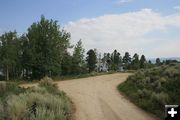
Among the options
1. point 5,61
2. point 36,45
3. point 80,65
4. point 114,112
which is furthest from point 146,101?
point 80,65

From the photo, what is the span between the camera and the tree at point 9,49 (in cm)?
5028

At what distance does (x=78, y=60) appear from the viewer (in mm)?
65562

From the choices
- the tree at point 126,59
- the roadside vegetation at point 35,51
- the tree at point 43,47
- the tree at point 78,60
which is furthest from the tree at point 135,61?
the tree at point 43,47

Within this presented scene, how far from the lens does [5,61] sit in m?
49.8

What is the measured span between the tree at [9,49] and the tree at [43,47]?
3.58m

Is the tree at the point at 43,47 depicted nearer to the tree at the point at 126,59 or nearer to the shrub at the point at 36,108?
the shrub at the point at 36,108

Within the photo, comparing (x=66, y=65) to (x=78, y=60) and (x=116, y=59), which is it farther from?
(x=116, y=59)

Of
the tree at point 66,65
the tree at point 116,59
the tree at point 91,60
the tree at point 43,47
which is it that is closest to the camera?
the tree at point 43,47

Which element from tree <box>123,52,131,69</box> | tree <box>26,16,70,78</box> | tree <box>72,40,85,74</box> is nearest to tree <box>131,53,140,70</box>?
tree <box>123,52,131,69</box>

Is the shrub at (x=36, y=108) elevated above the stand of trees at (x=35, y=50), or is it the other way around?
the stand of trees at (x=35, y=50)

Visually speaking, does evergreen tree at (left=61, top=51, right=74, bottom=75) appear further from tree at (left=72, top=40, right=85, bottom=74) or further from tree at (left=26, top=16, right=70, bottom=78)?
tree at (left=26, top=16, right=70, bottom=78)

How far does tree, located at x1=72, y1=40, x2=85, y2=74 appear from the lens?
2542 inches

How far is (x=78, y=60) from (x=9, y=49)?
18.5 metres

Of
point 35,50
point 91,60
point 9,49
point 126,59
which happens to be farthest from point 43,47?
point 126,59
